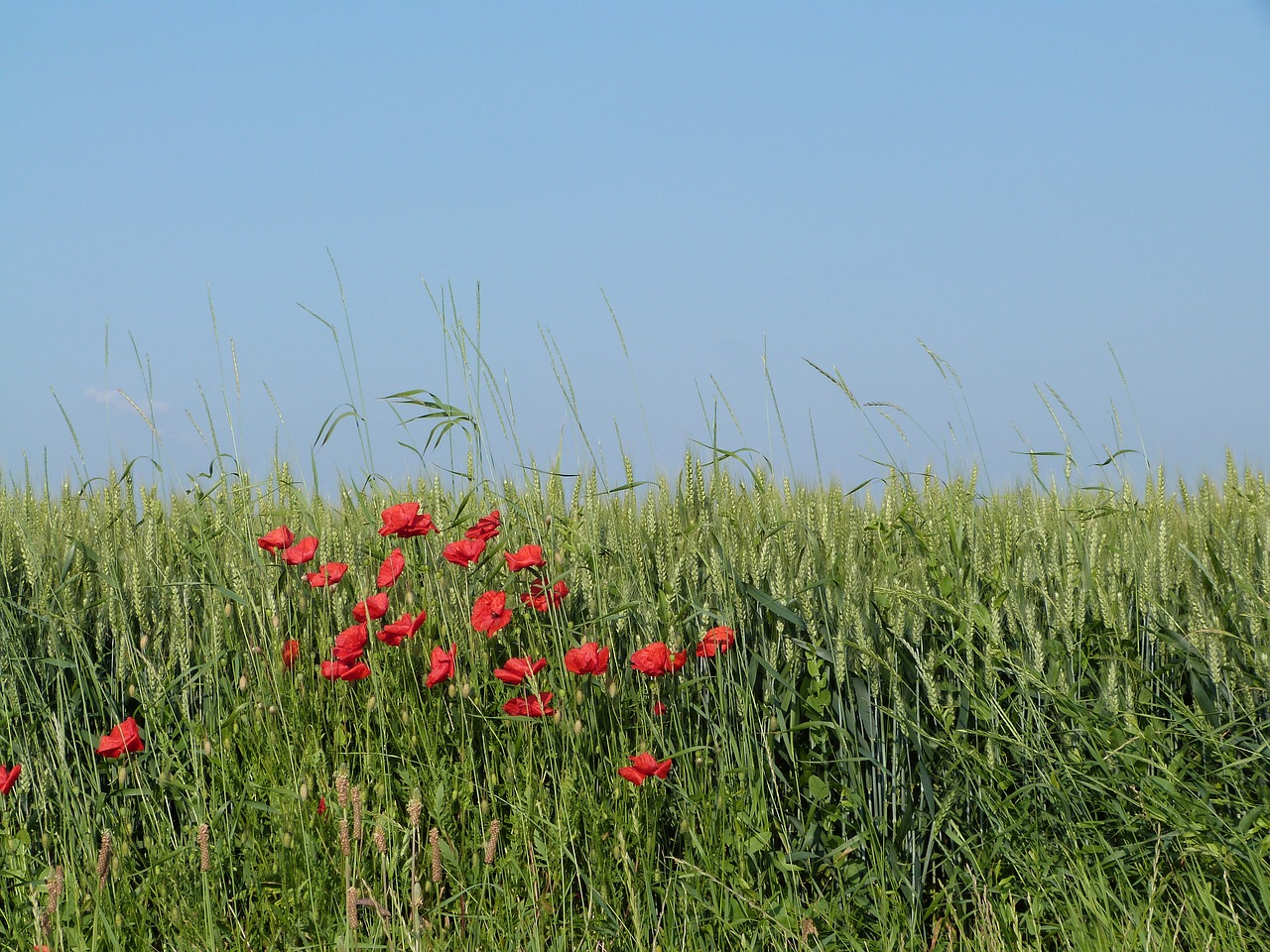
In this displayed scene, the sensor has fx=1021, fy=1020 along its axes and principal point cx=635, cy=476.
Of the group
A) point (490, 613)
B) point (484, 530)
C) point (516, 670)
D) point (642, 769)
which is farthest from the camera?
point (484, 530)

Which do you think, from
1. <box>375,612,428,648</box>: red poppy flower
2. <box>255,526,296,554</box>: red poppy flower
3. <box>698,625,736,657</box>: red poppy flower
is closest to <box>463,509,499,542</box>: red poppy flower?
<box>375,612,428,648</box>: red poppy flower

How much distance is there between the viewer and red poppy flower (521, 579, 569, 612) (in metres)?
2.17

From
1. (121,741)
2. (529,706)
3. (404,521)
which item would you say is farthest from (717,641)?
(121,741)

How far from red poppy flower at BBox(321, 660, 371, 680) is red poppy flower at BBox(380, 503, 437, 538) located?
12.2 inches

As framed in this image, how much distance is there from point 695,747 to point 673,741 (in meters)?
0.24

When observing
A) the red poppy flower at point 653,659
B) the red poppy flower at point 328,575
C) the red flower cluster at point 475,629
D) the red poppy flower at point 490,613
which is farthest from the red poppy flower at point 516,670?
the red poppy flower at point 328,575

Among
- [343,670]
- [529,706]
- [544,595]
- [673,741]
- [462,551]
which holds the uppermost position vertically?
[462,551]

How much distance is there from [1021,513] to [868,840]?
1193 millimetres

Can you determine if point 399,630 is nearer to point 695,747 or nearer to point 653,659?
point 653,659

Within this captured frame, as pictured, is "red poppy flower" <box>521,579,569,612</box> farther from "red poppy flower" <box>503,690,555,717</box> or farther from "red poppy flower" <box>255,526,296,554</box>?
"red poppy flower" <box>255,526,296,554</box>

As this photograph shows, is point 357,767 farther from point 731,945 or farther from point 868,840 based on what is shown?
point 868,840

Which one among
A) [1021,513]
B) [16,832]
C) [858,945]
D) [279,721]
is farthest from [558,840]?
[1021,513]

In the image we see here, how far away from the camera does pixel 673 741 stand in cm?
217

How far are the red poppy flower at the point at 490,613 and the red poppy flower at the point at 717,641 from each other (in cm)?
44
